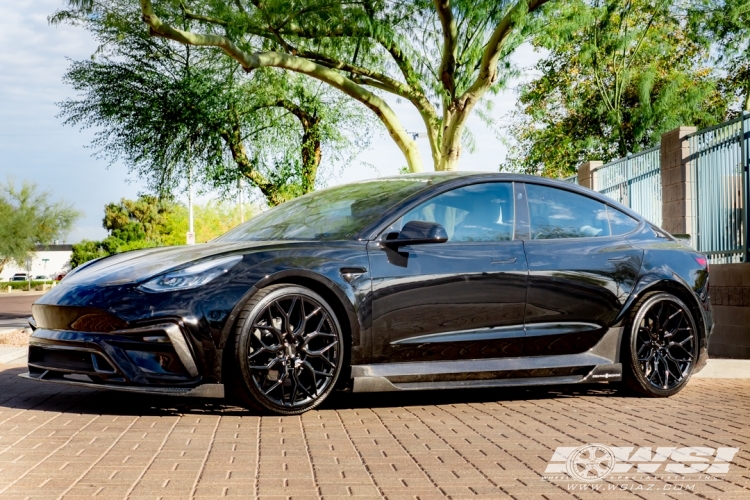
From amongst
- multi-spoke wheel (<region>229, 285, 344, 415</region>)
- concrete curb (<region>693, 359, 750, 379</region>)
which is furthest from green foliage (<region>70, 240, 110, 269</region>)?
multi-spoke wheel (<region>229, 285, 344, 415</region>)

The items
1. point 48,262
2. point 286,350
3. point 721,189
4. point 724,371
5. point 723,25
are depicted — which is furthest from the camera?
point 48,262

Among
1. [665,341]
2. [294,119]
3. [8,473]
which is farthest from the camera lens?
[294,119]

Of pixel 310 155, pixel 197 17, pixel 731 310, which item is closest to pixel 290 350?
pixel 731 310

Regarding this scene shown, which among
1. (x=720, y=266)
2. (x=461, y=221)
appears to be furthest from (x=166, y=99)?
(x=461, y=221)

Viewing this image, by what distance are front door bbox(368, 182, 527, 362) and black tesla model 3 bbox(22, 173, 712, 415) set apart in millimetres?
10

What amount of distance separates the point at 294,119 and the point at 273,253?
1950cm

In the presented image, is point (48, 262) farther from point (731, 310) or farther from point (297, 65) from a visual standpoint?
point (731, 310)

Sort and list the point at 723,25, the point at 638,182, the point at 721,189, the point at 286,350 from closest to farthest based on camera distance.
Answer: the point at 286,350
the point at 721,189
the point at 638,182
the point at 723,25

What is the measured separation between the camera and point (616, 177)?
1803cm

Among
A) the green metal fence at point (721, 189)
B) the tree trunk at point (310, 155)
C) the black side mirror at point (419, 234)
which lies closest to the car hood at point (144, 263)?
the black side mirror at point (419, 234)

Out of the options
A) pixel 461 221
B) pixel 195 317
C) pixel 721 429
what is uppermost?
pixel 461 221

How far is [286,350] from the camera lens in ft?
20.2

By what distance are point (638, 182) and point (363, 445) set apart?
12175 mm

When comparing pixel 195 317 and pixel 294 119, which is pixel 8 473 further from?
pixel 294 119
